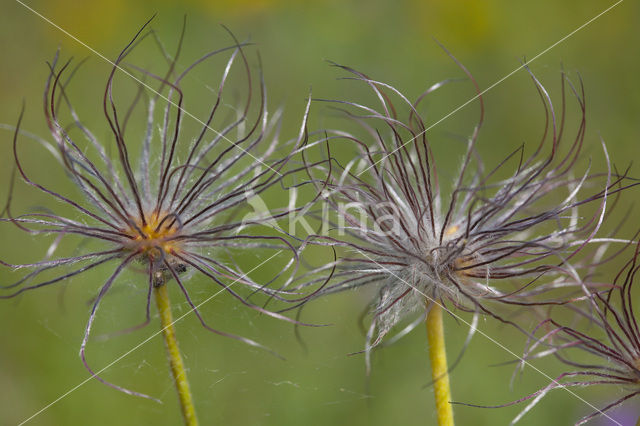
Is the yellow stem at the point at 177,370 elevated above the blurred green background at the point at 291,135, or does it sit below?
below

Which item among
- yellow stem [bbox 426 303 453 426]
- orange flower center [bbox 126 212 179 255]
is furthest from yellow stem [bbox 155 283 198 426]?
yellow stem [bbox 426 303 453 426]

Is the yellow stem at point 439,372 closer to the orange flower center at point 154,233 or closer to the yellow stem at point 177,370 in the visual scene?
the yellow stem at point 177,370

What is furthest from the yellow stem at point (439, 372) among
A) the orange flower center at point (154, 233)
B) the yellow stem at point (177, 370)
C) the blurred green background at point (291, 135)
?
the blurred green background at point (291, 135)

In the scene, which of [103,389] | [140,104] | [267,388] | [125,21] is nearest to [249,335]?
[267,388]

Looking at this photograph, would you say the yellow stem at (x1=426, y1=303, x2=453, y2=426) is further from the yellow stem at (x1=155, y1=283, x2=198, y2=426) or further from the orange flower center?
the orange flower center

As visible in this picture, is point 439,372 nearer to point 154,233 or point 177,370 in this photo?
point 177,370

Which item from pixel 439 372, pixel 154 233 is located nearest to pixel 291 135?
pixel 154 233
